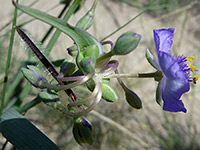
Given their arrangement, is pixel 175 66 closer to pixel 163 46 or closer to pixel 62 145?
pixel 163 46

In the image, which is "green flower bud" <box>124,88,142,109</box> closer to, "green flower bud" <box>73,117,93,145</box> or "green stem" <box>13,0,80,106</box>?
Result: "green flower bud" <box>73,117,93,145</box>

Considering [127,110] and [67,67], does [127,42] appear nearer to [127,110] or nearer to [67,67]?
[67,67]

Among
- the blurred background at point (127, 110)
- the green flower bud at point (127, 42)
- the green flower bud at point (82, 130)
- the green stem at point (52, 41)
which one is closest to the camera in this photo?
the green flower bud at point (127, 42)

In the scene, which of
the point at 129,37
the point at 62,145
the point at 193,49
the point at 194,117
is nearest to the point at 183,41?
the point at 193,49

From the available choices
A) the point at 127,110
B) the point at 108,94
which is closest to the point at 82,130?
the point at 108,94

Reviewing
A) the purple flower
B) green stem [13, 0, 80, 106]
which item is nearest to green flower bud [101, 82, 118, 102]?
the purple flower

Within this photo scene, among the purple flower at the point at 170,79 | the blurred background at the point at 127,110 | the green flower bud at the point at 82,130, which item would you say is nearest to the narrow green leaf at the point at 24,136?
the green flower bud at the point at 82,130

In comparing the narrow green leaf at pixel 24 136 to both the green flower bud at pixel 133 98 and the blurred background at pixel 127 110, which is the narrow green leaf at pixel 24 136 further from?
the blurred background at pixel 127 110
